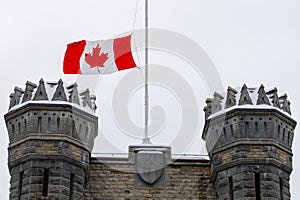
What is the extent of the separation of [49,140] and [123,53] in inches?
199

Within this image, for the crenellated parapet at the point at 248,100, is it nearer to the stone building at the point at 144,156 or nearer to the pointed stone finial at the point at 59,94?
the stone building at the point at 144,156

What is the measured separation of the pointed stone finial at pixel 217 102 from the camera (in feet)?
103

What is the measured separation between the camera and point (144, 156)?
3098 centimetres

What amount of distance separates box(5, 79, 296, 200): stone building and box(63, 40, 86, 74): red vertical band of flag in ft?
3.65

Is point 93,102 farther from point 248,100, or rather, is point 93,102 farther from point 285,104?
point 285,104

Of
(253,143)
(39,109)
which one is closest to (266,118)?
(253,143)

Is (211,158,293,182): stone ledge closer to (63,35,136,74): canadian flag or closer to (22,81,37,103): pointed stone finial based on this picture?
(63,35,136,74): canadian flag

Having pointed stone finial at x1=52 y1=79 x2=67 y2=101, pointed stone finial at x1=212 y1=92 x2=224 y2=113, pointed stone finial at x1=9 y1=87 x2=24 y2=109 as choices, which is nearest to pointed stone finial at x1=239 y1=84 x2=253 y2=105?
pointed stone finial at x1=212 y1=92 x2=224 y2=113

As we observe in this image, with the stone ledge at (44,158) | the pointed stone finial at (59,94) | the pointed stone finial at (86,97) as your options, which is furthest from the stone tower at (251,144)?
the pointed stone finial at (59,94)

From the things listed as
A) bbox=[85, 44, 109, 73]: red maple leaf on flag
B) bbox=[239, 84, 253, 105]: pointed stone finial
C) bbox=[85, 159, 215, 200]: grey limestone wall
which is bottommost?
bbox=[85, 159, 215, 200]: grey limestone wall

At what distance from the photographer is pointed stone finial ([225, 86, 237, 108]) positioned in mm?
30797

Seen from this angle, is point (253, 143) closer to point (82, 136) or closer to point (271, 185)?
point (271, 185)

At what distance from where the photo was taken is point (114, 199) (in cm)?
3058

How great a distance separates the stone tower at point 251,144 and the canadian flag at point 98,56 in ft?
13.5
